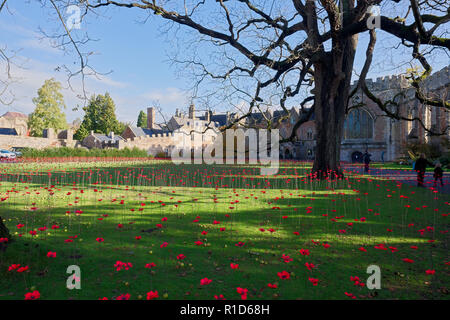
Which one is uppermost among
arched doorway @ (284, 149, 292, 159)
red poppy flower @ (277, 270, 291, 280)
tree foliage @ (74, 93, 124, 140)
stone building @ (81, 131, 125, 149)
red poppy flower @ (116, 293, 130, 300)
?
tree foliage @ (74, 93, 124, 140)

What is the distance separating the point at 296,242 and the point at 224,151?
41.3 m

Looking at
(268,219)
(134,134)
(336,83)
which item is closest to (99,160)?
(134,134)

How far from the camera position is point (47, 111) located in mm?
51188

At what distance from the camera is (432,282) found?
11.2 feet

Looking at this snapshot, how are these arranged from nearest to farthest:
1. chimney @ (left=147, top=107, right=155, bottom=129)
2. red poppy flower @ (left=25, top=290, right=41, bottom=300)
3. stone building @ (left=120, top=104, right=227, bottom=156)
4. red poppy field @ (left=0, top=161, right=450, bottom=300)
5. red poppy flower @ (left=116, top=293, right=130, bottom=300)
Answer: red poppy flower @ (left=25, top=290, right=41, bottom=300), red poppy flower @ (left=116, top=293, right=130, bottom=300), red poppy field @ (left=0, top=161, right=450, bottom=300), stone building @ (left=120, top=104, right=227, bottom=156), chimney @ (left=147, top=107, right=155, bottom=129)

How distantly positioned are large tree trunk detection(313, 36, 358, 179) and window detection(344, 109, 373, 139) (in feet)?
114

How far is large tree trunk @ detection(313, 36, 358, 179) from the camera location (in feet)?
44.1

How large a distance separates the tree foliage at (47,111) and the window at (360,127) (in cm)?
5174

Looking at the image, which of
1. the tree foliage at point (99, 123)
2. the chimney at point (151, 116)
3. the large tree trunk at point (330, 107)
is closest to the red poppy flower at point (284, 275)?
the large tree trunk at point (330, 107)

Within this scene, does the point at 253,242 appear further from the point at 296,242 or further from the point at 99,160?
the point at 99,160

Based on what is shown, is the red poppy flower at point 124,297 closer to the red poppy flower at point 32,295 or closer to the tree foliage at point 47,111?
the red poppy flower at point 32,295

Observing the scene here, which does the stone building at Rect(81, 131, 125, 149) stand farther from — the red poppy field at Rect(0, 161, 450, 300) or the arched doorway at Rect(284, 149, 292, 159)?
the red poppy field at Rect(0, 161, 450, 300)

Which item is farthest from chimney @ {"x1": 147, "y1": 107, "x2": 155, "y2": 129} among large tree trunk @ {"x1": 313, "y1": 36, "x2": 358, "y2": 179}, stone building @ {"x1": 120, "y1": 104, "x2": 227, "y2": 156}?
large tree trunk @ {"x1": 313, "y1": 36, "x2": 358, "y2": 179}

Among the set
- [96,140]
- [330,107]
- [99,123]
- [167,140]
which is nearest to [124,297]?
[330,107]
